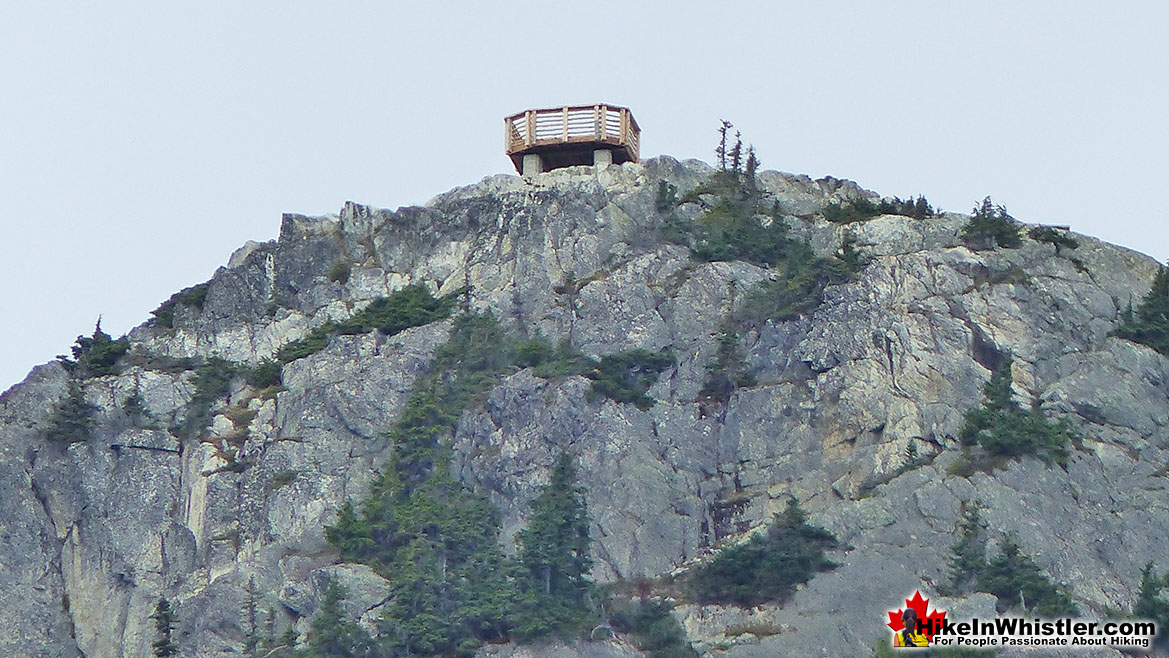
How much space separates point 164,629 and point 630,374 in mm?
15678

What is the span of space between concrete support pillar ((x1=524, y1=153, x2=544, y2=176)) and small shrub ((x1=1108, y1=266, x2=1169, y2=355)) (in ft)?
64.8

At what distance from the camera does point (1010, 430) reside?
64.4m

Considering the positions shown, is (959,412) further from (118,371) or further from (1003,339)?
(118,371)

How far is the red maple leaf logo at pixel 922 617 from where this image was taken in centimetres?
5881

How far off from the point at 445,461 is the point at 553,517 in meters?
4.58

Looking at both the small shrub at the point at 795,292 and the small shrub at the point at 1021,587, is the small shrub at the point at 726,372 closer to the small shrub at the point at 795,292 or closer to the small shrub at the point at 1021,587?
the small shrub at the point at 795,292

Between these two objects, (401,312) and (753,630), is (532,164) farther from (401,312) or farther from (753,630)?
(753,630)

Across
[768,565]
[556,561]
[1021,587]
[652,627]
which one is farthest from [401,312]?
[1021,587]

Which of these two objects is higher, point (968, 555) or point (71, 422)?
point (71, 422)

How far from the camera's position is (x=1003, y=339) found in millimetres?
67688

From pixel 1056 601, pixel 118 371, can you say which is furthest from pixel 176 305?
pixel 1056 601

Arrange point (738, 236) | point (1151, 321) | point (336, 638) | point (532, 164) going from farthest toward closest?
point (532, 164)
point (738, 236)
point (1151, 321)
point (336, 638)

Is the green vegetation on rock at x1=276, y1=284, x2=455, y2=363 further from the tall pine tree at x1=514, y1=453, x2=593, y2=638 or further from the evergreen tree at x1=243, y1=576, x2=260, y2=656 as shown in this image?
the evergreen tree at x1=243, y1=576, x2=260, y2=656

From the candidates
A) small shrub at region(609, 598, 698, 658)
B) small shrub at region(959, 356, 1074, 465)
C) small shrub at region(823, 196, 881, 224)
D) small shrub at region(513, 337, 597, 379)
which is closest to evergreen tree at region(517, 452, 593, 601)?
small shrub at region(609, 598, 698, 658)
